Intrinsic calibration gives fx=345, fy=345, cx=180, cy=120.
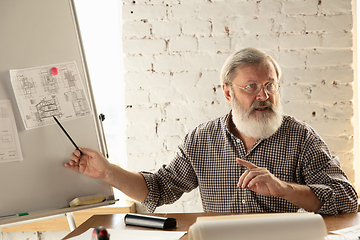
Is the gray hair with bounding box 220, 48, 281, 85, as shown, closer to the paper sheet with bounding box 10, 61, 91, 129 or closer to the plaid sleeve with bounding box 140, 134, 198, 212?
the plaid sleeve with bounding box 140, 134, 198, 212

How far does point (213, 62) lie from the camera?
202cm

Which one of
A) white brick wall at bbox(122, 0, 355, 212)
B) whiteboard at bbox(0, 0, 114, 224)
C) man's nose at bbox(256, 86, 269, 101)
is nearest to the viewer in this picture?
whiteboard at bbox(0, 0, 114, 224)

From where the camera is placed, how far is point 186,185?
1.70 metres

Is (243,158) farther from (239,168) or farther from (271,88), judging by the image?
(271,88)

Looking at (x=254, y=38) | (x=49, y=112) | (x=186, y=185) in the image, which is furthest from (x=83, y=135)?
(x=254, y=38)

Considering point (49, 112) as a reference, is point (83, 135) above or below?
below

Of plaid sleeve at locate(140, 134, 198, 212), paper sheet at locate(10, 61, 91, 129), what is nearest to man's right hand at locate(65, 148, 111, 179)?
paper sheet at locate(10, 61, 91, 129)

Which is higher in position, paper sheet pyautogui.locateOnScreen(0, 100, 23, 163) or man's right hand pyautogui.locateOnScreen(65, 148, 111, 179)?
paper sheet pyautogui.locateOnScreen(0, 100, 23, 163)

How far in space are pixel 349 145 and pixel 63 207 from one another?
62.0 inches

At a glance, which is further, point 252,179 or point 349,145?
point 349,145

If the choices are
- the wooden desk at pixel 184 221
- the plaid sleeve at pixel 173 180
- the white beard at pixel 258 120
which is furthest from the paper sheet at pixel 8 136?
the white beard at pixel 258 120

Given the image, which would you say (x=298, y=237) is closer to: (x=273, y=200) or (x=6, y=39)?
(x=273, y=200)

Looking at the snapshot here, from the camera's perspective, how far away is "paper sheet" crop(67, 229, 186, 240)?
106 cm

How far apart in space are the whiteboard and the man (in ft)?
0.20
